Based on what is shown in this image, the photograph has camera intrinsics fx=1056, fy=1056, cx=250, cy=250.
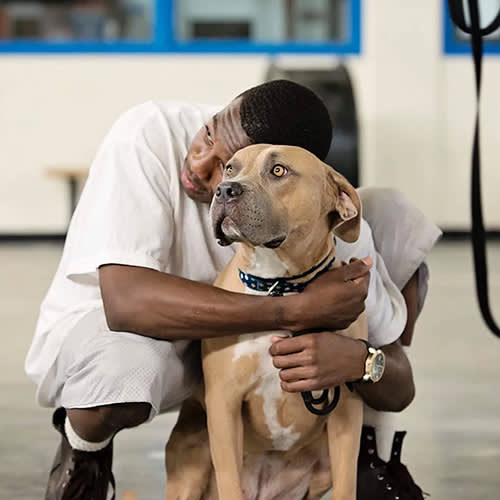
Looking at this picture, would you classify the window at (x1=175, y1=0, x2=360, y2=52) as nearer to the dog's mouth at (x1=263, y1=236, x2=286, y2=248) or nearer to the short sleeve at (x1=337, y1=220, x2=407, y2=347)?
the short sleeve at (x1=337, y1=220, x2=407, y2=347)

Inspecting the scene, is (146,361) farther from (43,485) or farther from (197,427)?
(43,485)

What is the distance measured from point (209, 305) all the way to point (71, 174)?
5749 millimetres

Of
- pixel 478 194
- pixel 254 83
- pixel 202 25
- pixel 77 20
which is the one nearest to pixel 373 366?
pixel 478 194

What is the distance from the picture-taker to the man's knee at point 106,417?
201cm

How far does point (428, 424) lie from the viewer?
3.04 m

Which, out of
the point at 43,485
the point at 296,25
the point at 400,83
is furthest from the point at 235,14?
the point at 43,485

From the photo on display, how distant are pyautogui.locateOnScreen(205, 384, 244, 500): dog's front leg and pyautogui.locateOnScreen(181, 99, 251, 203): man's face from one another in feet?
1.35

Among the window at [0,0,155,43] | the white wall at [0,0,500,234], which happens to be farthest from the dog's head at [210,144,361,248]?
the window at [0,0,155,43]

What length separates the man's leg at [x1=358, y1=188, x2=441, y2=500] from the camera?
2287 mm

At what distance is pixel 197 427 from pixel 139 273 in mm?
363

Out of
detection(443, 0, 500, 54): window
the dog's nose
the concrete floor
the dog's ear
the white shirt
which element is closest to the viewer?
the dog's nose

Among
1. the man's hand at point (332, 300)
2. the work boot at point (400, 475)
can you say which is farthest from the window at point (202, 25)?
the man's hand at point (332, 300)

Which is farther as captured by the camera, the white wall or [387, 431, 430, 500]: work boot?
the white wall

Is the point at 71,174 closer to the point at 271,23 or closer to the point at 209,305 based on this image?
the point at 271,23
